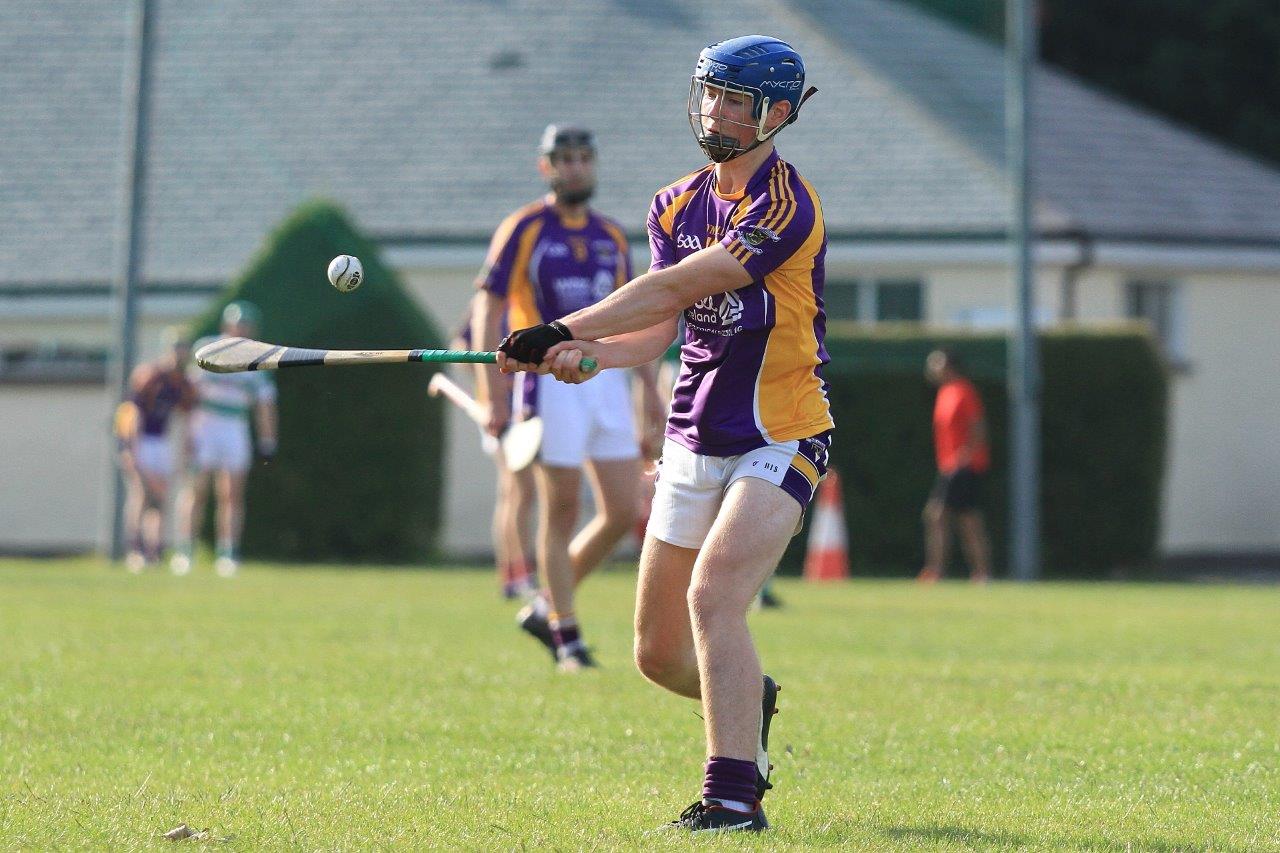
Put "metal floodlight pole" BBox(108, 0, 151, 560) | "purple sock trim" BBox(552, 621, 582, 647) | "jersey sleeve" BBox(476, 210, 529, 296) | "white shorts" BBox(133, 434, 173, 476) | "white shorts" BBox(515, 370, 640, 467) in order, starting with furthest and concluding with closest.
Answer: "metal floodlight pole" BBox(108, 0, 151, 560), "white shorts" BBox(133, 434, 173, 476), "jersey sleeve" BBox(476, 210, 529, 296), "white shorts" BBox(515, 370, 640, 467), "purple sock trim" BBox(552, 621, 582, 647)

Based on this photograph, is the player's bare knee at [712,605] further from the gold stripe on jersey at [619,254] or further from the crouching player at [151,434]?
the crouching player at [151,434]

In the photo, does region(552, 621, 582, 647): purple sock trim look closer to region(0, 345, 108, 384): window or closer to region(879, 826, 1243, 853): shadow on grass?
region(879, 826, 1243, 853): shadow on grass

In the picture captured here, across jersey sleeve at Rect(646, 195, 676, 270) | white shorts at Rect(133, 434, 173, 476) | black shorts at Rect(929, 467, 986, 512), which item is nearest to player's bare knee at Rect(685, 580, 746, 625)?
jersey sleeve at Rect(646, 195, 676, 270)

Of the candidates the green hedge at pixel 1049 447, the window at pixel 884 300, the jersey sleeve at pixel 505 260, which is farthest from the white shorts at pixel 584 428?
the window at pixel 884 300

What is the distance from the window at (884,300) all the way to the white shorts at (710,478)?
20888mm

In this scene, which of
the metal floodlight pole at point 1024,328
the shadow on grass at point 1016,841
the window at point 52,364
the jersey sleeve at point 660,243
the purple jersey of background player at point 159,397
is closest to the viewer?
the shadow on grass at point 1016,841

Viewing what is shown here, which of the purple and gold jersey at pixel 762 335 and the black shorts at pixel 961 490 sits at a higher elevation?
the purple and gold jersey at pixel 762 335

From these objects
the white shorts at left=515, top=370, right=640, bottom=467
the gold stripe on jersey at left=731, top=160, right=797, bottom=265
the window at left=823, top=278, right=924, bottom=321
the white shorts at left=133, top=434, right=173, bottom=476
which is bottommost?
the white shorts at left=133, top=434, right=173, bottom=476

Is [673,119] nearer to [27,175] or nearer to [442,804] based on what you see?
[27,175]

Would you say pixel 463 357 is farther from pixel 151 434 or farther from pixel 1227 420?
pixel 1227 420

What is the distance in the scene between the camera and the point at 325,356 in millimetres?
6188

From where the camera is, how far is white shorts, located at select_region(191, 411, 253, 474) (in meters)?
20.3

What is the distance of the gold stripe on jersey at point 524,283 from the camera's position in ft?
34.2

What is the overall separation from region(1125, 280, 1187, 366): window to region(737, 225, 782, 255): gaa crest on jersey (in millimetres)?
22433
